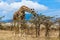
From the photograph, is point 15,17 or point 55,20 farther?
point 15,17

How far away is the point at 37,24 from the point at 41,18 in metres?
0.88

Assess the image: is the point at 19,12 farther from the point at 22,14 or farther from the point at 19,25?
the point at 19,25

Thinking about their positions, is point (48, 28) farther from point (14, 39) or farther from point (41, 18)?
point (14, 39)

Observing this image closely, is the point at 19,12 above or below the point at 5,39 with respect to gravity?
above

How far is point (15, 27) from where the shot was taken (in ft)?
66.2

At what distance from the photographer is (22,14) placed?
891 inches

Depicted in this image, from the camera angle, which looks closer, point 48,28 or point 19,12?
point 48,28

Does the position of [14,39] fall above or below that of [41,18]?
below

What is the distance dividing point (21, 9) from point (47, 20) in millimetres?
6754

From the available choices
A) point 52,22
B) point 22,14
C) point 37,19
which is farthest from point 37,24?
point 22,14

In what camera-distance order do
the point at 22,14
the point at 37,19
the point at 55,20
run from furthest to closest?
the point at 22,14
the point at 37,19
the point at 55,20

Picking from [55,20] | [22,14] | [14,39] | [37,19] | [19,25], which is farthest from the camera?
[22,14]

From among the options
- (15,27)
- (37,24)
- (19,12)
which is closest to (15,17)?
(19,12)

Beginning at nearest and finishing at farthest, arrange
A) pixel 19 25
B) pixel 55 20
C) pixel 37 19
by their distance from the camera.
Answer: pixel 55 20 < pixel 37 19 < pixel 19 25
